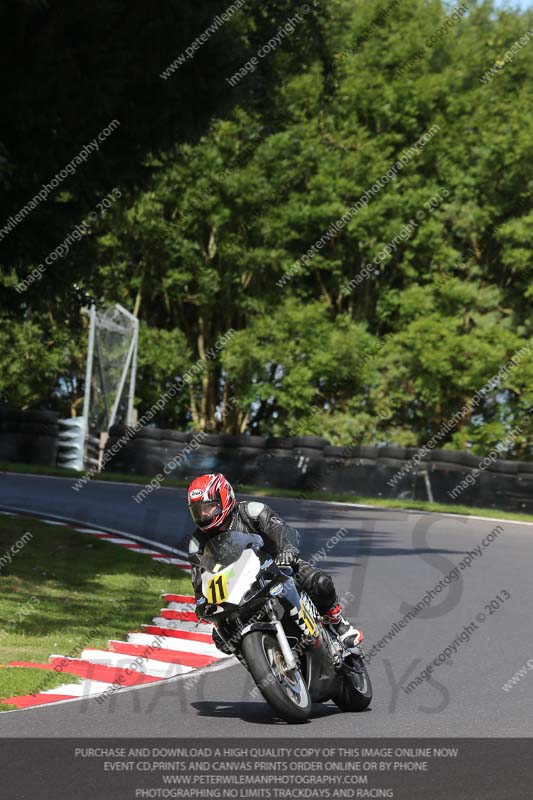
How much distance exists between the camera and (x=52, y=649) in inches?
392

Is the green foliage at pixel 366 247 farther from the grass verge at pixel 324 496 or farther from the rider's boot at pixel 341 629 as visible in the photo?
the rider's boot at pixel 341 629

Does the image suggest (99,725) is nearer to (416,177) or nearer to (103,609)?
(103,609)

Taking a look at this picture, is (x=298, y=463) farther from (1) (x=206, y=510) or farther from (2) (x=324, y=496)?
(1) (x=206, y=510)

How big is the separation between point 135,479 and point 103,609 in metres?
15.4

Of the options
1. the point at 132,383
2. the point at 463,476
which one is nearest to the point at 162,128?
the point at 463,476

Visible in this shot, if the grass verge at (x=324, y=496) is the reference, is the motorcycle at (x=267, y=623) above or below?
above

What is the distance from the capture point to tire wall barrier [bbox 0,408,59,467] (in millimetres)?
29547

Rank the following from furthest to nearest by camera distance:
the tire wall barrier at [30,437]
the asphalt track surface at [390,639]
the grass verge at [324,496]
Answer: the tire wall barrier at [30,437] → the grass verge at [324,496] → the asphalt track surface at [390,639]

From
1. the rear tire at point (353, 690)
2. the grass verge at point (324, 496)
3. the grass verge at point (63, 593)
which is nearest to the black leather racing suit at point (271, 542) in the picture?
the rear tire at point (353, 690)

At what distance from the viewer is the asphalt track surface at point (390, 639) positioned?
732cm
